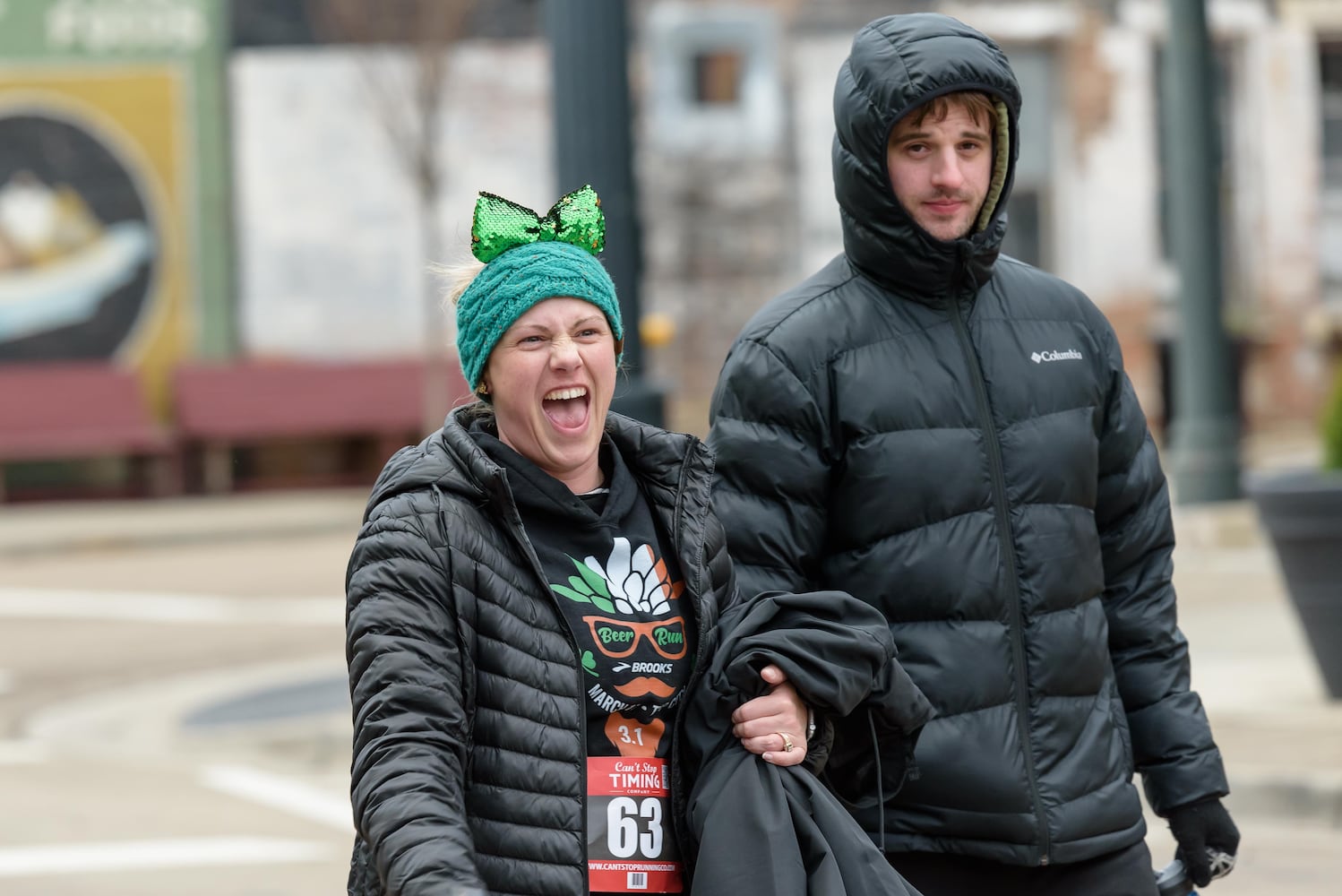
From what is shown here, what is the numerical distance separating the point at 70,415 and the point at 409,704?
69.1 ft

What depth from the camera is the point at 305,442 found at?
78.8ft

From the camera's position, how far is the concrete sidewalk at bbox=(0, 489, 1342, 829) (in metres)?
7.79

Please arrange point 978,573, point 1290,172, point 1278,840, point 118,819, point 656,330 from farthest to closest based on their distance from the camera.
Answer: point 1290,172
point 656,330
point 118,819
point 1278,840
point 978,573

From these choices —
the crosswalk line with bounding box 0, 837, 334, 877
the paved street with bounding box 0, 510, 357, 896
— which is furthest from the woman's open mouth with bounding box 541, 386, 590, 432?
the crosswalk line with bounding box 0, 837, 334, 877

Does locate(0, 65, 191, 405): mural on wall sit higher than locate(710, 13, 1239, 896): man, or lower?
higher

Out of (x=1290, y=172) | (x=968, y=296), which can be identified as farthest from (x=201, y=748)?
(x=1290, y=172)

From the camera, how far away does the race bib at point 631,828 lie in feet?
9.48

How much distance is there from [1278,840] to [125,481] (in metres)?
18.2

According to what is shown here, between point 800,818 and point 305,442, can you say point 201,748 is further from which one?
point 305,442

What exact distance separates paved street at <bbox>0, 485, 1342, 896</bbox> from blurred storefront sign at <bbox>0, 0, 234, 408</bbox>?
4.90 meters

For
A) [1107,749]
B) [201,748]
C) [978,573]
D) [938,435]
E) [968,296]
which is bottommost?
[201,748]

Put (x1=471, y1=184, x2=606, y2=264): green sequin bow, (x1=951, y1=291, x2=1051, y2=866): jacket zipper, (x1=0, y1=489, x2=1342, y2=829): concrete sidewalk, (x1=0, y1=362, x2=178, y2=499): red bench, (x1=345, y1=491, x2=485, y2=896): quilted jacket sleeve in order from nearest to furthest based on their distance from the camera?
(x1=345, y1=491, x2=485, y2=896): quilted jacket sleeve
(x1=471, y1=184, x2=606, y2=264): green sequin bow
(x1=951, y1=291, x2=1051, y2=866): jacket zipper
(x1=0, y1=489, x2=1342, y2=829): concrete sidewalk
(x1=0, y1=362, x2=178, y2=499): red bench

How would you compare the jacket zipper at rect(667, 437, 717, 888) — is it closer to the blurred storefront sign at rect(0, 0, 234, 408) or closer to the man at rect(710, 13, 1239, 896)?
the man at rect(710, 13, 1239, 896)

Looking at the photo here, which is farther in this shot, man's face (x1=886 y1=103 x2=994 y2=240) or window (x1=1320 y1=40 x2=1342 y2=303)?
window (x1=1320 y1=40 x2=1342 y2=303)
